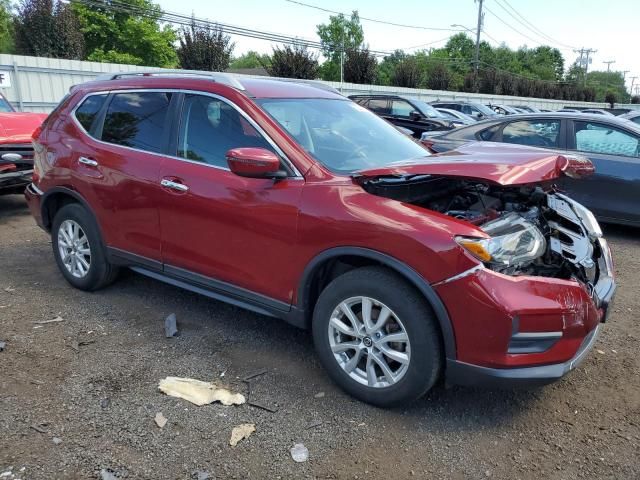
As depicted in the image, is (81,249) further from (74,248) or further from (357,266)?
(357,266)

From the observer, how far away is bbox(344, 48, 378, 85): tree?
3012cm

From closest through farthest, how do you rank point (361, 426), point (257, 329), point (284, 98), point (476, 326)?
point (476, 326)
point (361, 426)
point (284, 98)
point (257, 329)

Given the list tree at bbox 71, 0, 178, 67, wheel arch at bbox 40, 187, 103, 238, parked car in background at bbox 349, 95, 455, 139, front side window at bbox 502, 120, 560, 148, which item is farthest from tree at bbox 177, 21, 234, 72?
tree at bbox 71, 0, 178, 67

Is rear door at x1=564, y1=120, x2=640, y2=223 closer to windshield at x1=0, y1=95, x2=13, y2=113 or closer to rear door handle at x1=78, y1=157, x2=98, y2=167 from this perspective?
rear door handle at x1=78, y1=157, x2=98, y2=167

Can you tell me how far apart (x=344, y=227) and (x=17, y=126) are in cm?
625

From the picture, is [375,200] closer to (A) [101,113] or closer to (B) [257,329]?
(B) [257,329]

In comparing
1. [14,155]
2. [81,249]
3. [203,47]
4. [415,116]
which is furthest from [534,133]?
[203,47]

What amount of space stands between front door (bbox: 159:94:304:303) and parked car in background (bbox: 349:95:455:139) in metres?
10.8

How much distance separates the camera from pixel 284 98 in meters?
3.73

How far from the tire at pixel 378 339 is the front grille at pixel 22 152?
5.51 metres

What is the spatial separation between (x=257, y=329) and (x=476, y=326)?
74.2 inches

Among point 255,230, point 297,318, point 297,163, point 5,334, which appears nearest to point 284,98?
point 297,163

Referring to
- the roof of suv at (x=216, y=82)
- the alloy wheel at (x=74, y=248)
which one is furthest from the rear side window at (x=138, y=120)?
the alloy wheel at (x=74, y=248)

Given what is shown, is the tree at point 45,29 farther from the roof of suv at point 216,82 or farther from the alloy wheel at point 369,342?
the alloy wheel at point 369,342
